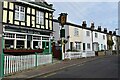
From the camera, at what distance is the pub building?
82.9 ft

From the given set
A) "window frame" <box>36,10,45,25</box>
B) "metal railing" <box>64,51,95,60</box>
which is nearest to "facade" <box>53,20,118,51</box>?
"metal railing" <box>64,51,95,60</box>

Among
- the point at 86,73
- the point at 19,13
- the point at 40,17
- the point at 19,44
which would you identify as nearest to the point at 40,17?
the point at 40,17

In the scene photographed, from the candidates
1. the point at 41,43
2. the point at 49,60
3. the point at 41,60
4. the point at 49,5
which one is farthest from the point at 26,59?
the point at 49,5

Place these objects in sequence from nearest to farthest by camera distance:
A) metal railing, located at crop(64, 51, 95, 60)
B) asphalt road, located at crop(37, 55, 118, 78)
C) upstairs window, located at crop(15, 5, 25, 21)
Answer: asphalt road, located at crop(37, 55, 118, 78) → upstairs window, located at crop(15, 5, 25, 21) → metal railing, located at crop(64, 51, 95, 60)

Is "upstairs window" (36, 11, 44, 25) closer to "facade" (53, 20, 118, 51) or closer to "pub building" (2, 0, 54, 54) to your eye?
"pub building" (2, 0, 54, 54)

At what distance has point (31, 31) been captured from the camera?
2873 cm

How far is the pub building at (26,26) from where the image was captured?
25.3 m

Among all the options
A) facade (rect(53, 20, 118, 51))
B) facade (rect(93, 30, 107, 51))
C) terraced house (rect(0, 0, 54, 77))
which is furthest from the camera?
facade (rect(93, 30, 107, 51))

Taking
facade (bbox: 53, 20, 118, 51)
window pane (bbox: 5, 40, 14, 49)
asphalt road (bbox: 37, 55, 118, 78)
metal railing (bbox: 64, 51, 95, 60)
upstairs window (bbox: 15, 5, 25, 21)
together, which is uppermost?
upstairs window (bbox: 15, 5, 25, 21)

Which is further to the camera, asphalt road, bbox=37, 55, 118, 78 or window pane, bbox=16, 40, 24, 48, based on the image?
window pane, bbox=16, 40, 24, 48

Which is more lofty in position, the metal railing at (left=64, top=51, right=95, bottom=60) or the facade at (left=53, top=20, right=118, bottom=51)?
the facade at (left=53, top=20, right=118, bottom=51)

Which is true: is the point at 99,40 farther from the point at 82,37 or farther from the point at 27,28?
the point at 27,28

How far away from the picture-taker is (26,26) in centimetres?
2759

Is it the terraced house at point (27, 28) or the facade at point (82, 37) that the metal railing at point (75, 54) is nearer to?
the terraced house at point (27, 28)
